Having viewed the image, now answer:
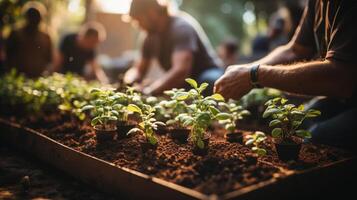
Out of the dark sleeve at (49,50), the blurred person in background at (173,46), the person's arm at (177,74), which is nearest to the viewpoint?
the person's arm at (177,74)

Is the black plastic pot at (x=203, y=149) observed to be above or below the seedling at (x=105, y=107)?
below

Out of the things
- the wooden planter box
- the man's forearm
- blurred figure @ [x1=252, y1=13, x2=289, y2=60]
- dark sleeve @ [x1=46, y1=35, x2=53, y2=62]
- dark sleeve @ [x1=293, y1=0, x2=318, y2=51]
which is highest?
blurred figure @ [x1=252, y1=13, x2=289, y2=60]

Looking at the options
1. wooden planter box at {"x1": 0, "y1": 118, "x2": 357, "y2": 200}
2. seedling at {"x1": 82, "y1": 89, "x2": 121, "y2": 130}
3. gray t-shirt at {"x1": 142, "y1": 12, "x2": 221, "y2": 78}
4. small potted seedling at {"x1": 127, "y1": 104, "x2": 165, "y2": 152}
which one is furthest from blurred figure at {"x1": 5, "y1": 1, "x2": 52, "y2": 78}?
small potted seedling at {"x1": 127, "y1": 104, "x2": 165, "y2": 152}

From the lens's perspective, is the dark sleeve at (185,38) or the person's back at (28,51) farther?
the person's back at (28,51)

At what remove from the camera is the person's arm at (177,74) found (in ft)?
15.0

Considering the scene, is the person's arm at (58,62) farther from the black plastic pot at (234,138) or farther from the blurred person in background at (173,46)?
the black plastic pot at (234,138)

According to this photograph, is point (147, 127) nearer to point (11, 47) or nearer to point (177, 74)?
point (177, 74)

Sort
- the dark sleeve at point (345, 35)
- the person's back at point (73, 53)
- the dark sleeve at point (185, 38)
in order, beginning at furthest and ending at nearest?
the person's back at point (73, 53) → the dark sleeve at point (185, 38) → the dark sleeve at point (345, 35)

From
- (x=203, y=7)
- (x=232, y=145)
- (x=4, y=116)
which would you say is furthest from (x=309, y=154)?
(x=203, y=7)

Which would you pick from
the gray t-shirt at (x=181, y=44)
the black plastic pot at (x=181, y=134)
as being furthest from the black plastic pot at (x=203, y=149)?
the gray t-shirt at (x=181, y=44)

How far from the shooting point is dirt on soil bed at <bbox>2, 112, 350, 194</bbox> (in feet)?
6.26

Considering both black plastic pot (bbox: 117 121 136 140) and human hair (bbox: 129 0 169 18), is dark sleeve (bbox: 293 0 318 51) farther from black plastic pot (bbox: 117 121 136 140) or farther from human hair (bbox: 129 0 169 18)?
human hair (bbox: 129 0 169 18)

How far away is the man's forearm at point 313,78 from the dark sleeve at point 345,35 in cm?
7

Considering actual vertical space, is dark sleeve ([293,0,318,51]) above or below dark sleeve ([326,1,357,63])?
above
